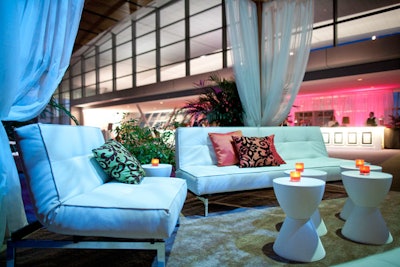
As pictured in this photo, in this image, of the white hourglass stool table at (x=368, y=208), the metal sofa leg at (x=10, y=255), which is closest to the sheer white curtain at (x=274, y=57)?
the white hourglass stool table at (x=368, y=208)

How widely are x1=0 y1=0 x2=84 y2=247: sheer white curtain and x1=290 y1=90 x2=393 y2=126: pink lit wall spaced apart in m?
9.87

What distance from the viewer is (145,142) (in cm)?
342

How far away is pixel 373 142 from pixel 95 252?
9014mm

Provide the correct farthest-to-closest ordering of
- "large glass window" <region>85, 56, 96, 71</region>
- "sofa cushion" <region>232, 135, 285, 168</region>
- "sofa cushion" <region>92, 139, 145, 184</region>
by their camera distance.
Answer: "large glass window" <region>85, 56, 96, 71</region> < "sofa cushion" <region>232, 135, 285, 168</region> < "sofa cushion" <region>92, 139, 145, 184</region>

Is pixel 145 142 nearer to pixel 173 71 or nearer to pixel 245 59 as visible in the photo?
pixel 245 59

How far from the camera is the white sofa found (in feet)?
7.41

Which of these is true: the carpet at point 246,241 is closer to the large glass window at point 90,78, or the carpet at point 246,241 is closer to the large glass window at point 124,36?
the large glass window at point 124,36

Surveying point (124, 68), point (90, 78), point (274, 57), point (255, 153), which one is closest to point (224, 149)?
point (255, 153)

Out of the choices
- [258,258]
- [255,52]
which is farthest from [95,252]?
[255,52]

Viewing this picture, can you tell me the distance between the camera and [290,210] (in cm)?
155

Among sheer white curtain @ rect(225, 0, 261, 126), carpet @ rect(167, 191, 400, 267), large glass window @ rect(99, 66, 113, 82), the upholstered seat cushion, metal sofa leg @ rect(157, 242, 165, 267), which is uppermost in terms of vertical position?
large glass window @ rect(99, 66, 113, 82)

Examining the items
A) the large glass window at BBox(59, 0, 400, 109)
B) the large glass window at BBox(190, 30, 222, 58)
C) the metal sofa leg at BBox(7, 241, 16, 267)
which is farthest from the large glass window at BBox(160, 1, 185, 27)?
the metal sofa leg at BBox(7, 241, 16, 267)

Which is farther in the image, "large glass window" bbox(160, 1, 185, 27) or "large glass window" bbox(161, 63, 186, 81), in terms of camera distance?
"large glass window" bbox(161, 63, 186, 81)

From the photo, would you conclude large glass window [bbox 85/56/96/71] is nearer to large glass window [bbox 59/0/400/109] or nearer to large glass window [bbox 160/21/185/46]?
large glass window [bbox 59/0/400/109]
